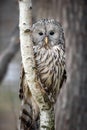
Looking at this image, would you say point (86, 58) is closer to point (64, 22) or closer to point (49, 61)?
point (64, 22)

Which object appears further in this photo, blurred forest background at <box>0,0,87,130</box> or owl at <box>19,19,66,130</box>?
blurred forest background at <box>0,0,87,130</box>

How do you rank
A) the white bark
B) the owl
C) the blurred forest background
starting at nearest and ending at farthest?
the white bark
the owl
the blurred forest background

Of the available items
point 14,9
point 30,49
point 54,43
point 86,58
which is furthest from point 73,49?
point 14,9

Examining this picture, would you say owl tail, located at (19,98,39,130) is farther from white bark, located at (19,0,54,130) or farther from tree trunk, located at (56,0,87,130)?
tree trunk, located at (56,0,87,130)

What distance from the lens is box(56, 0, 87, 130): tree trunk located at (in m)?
7.64

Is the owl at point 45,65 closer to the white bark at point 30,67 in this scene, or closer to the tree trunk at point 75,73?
the white bark at point 30,67

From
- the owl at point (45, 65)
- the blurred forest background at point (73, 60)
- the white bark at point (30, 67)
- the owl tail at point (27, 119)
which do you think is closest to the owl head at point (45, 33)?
the owl at point (45, 65)

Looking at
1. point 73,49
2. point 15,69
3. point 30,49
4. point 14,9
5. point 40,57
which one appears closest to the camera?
point 30,49

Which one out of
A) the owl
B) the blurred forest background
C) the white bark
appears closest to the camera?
the white bark

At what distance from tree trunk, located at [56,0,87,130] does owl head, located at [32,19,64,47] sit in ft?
7.40

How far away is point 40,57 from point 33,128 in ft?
1.90

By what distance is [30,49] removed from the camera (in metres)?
4.62

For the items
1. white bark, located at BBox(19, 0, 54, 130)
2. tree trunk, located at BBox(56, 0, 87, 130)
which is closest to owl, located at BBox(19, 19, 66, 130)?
white bark, located at BBox(19, 0, 54, 130)

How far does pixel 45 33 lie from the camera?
→ 17.5 ft
